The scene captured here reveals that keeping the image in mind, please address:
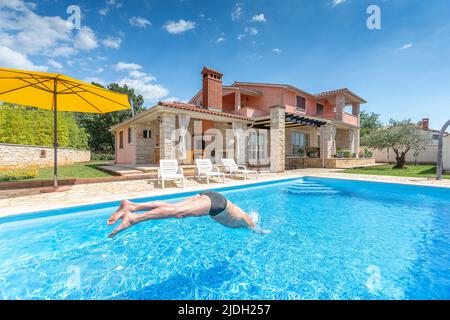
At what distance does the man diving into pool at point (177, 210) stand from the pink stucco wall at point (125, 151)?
1244 centimetres

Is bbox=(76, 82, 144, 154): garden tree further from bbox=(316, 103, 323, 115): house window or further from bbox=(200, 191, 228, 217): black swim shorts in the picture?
bbox=(200, 191, 228, 217): black swim shorts

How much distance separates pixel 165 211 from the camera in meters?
2.24

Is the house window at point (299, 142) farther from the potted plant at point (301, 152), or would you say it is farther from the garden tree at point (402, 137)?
the garden tree at point (402, 137)

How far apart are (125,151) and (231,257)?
14736 millimetres

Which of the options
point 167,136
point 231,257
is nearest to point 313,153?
point 167,136

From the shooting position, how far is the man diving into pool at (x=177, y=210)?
2.08 metres

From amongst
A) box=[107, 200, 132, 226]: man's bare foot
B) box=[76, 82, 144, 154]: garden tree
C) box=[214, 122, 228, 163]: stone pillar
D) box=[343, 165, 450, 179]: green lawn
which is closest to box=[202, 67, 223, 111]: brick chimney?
box=[214, 122, 228, 163]: stone pillar

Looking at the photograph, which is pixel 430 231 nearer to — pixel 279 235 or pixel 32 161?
pixel 279 235

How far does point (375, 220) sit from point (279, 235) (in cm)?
266

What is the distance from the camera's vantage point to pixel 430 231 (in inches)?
161

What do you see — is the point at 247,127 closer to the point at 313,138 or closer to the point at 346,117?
the point at 313,138

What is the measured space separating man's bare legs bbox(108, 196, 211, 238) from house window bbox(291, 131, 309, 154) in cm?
1721
